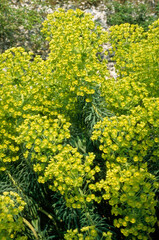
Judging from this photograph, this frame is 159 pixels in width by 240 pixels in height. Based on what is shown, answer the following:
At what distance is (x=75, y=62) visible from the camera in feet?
8.63

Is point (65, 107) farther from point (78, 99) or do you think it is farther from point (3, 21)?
point (3, 21)

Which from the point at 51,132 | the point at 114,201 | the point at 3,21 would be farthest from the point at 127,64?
the point at 3,21

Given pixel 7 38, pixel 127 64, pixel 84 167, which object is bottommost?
pixel 84 167

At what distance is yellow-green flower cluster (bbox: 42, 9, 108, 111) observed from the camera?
2.63m

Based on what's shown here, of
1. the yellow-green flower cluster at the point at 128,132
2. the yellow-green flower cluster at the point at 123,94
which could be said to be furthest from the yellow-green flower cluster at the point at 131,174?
the yellow-green flower cluster at the point at 123,94

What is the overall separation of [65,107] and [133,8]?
18.0 feet

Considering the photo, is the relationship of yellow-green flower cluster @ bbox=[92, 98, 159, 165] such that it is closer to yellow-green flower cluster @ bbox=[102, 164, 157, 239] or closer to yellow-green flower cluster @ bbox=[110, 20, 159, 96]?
yellow-green flower cluster @ bbox=[102, 164, 157, 239]

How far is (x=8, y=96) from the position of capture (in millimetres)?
2773

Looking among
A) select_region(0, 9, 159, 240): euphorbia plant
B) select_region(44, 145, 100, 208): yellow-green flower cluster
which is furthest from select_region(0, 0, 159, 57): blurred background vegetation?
select_region(44, 145, 100, 208): yellow-green flower cluster

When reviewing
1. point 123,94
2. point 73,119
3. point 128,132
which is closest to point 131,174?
point 128,132

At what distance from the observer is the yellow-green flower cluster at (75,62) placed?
104 inches

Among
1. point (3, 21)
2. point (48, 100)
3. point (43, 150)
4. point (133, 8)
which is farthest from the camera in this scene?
point (133, 8)

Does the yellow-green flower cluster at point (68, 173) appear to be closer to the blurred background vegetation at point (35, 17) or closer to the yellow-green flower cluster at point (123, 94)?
the yellow-green flower cluster at point (123, 94)

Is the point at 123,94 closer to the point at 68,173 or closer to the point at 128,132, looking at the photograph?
the point at 128,132
